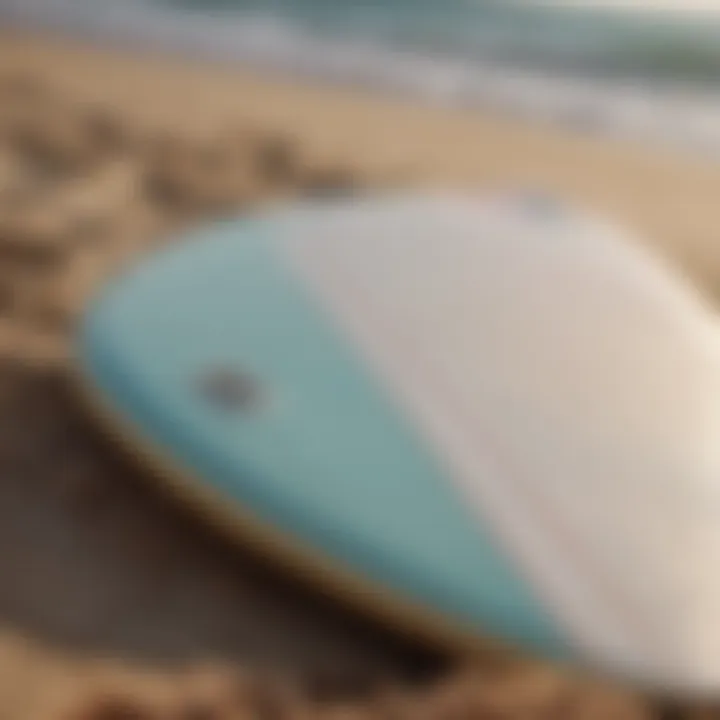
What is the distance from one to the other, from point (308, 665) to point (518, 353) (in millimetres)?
222

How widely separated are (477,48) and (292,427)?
56.4 inches

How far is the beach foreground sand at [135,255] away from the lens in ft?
2.06

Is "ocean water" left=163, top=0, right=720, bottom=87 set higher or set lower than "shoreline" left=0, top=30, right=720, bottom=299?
higher

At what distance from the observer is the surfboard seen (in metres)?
0.65

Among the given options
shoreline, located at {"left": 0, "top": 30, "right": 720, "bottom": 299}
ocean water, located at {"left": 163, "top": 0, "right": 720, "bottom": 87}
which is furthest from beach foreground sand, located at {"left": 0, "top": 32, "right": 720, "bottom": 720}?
ocean water, located at {"left": 163, "top": 0, "right": 720, "bottom": 87}

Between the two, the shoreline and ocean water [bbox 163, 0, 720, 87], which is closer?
the shoreline

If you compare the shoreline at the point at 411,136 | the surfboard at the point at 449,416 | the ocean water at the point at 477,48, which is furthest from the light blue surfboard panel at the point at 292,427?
the ocean water at the point at 477,48

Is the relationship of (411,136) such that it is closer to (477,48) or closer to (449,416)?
(477,48)

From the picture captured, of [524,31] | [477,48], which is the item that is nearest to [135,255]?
[477,48]

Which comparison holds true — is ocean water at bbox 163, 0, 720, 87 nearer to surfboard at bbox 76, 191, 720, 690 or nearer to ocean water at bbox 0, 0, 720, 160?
ocean water at bbox 0, 0, 720, 160

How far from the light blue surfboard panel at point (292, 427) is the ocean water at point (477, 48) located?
3.22 ft

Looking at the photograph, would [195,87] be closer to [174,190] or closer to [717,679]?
[174,190]

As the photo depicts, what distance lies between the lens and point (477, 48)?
2.03 metres

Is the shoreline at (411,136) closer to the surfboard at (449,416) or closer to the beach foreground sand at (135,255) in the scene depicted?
the beach foreground sand at (135,255)
